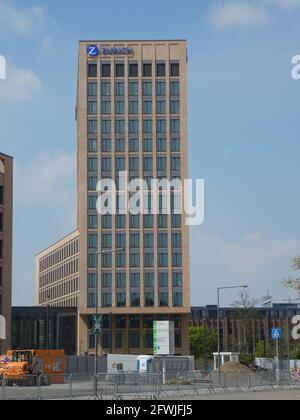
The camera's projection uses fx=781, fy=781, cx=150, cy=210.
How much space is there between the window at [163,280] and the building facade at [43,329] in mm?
15882

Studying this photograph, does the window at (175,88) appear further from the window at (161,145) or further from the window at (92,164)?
the window at (92,164)

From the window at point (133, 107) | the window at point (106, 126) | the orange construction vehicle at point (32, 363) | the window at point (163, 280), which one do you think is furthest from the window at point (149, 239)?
the orange construction vehicle at point (32, 363)

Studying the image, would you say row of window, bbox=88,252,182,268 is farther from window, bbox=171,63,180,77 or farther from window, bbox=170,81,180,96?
window, bbox=171,63,180,77

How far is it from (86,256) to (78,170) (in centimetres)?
1592

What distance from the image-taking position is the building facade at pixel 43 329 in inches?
5315

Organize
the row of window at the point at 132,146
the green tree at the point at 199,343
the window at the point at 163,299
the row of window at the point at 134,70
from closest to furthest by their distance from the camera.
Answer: the window at the point at 163,299
the row of window at the point at 132,146
the row of window at the point at 134,70
the green tree at the point at 199,343

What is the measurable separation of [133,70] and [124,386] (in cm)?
9730

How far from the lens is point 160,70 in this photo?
450 ft

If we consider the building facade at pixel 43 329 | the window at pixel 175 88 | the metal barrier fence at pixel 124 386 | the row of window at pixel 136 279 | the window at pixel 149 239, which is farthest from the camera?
the window at pixel 175 88

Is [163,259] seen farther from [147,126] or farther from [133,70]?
[133,70]

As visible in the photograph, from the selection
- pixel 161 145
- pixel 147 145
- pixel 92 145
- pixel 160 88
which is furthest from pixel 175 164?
pixel 92 145

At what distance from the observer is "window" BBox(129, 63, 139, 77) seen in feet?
449

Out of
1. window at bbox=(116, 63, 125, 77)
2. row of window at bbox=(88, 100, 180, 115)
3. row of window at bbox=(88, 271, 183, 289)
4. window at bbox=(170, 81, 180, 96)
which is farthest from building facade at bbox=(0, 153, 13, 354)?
window at bbox=(170, 81, 180, 96)

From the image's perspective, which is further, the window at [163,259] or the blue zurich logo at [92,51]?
the blue zurich logo at [92,51]
